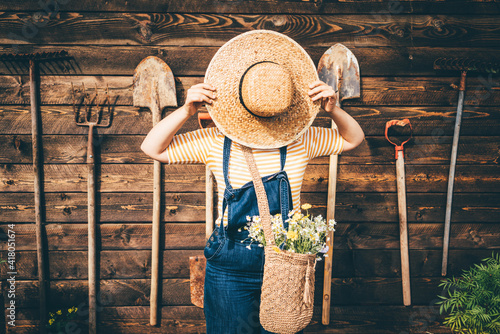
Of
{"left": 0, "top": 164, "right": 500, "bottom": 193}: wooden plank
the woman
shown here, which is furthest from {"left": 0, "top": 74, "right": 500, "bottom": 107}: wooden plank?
the woman

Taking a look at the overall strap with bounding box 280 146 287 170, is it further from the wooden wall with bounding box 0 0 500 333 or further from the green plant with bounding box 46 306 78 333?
the green plant with bounding box 46 306 78 333

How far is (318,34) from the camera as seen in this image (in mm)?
2477

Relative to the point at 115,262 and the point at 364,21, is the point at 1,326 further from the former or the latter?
the point at 364,21

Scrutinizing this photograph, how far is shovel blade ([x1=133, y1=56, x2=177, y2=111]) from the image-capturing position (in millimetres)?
2410

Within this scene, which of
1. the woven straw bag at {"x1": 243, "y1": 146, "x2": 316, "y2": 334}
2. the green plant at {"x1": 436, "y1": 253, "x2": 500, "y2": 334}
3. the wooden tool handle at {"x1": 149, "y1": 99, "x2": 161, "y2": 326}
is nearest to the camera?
the woven straw bag at {"x1": 243, "y1": 146, "x2": 316, "y2": 334}

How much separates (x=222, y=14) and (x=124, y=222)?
1842 mm

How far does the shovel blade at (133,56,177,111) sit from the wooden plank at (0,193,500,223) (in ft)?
2.44

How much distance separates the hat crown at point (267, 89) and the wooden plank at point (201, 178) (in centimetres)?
126

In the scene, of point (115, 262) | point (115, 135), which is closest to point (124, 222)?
point (115, 262)

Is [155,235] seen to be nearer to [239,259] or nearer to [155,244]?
[155,244]

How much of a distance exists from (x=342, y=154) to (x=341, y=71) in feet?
2.18

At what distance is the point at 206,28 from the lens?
244cm

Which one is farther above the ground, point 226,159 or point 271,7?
point 271,7

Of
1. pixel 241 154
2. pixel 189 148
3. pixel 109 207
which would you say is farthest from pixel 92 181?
pixel 241 154
